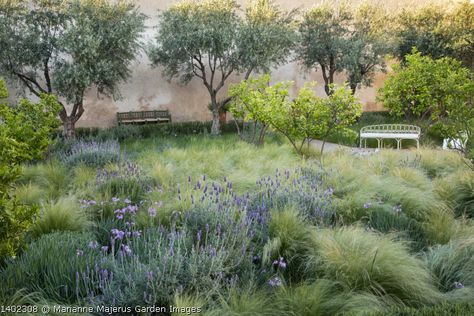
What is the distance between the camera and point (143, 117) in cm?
1611

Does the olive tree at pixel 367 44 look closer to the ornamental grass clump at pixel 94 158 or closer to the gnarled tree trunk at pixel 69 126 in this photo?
the gnarled tree trunk at pixel 69 126

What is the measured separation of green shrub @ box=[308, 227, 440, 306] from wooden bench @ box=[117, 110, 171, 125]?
43.6 ft

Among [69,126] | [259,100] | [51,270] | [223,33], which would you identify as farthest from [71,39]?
[51,270]

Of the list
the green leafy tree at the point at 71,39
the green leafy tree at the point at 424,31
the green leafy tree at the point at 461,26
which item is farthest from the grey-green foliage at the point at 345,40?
the green leafy tree at the point at 71,39

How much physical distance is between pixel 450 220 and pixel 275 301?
2.69 metres

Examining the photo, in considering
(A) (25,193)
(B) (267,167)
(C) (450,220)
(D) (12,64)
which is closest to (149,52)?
(D) (12,64)

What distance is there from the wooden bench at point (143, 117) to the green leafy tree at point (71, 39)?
3.50 metres

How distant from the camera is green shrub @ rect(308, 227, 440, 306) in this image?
3049mm

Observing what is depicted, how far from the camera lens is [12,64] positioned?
11.5 meters

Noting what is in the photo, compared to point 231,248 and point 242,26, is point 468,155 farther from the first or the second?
point 242,26

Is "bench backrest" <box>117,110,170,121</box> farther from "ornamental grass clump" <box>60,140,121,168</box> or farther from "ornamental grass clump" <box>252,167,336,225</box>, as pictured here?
"ornamental grass clump" <box>252,167,336,225</box>

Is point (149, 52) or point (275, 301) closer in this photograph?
point (275, 301)

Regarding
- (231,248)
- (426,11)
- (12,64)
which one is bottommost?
(231,248)

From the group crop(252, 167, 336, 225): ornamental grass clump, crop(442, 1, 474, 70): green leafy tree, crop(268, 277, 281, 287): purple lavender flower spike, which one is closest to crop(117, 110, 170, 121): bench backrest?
crop(442, 1, 474, 70): green leafy tree
